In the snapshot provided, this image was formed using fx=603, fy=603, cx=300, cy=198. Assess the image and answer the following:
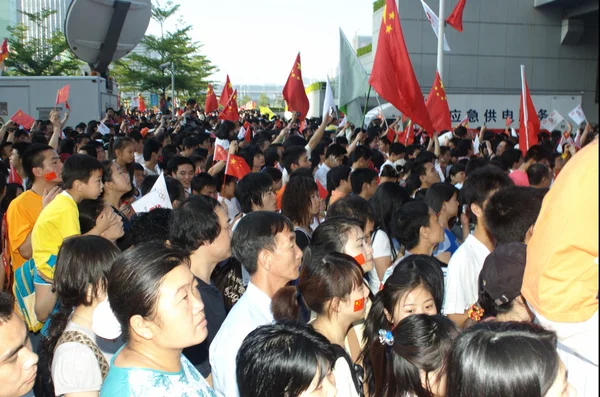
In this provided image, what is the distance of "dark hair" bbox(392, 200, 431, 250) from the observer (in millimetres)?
4211

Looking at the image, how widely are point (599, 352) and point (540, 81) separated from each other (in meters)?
25.6

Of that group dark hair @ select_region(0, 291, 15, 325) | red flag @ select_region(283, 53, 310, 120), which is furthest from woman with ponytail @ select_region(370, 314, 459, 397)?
red flag @ select_region(283, 53, 310, 120)

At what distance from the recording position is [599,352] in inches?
30.5

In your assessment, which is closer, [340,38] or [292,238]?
[292,238]

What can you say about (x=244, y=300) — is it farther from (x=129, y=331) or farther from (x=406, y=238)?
(x=406, y=238)

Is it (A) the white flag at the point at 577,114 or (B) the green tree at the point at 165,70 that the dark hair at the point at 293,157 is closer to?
(A) the white flag at the point at 577,114

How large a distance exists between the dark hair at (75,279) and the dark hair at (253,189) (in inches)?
78.7

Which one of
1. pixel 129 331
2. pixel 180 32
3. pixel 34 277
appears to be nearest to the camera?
pixel 129 331

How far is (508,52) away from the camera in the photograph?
23828mm

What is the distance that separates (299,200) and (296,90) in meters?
8.09

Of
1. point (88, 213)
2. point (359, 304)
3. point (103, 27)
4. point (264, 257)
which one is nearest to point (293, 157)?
point (88, 213)

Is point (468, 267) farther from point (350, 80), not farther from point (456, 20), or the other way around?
point (456, 20)

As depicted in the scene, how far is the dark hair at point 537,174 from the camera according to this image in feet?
20.0

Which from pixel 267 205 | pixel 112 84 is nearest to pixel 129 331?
pixel 267 205
